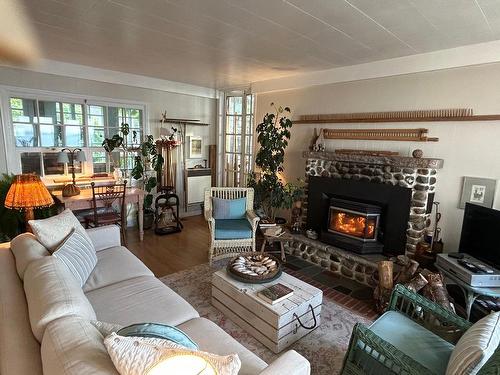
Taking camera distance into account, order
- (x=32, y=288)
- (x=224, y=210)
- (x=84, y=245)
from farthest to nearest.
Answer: (x=224, y=210) < (x=84, y=245) < (x=32, y=288)

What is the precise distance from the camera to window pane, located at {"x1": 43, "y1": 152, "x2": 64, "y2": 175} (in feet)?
13.0

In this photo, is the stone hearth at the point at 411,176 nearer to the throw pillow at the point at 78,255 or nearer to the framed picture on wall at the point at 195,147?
the throw pillow at the point at 78,255

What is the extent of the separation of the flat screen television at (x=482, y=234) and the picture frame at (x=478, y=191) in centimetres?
29

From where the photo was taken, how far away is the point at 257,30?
2439 mm

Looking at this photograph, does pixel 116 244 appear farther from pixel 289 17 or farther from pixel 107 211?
pixel 289 17

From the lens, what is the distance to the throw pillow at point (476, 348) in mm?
1117

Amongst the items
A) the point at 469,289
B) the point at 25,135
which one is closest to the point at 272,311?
the point at 469,289

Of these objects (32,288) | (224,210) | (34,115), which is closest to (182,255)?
(224,210)

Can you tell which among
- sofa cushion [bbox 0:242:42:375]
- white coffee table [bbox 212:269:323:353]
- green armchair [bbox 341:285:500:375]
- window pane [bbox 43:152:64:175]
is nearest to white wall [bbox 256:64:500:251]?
green armchair [bbox 341:285:500:375]

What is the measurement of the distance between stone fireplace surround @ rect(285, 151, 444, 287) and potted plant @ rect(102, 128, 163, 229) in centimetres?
242

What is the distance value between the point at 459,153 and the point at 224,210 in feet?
8.60

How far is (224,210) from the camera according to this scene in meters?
3.63

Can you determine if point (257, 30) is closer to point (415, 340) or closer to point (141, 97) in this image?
point (415, 340)

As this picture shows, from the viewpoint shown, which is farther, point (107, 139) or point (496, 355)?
point (107, 139)
